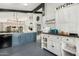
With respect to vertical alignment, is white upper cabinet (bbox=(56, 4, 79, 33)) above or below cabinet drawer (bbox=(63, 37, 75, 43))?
above

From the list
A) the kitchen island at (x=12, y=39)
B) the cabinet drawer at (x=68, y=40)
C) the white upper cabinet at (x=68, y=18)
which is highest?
the white upper cabinet at (x=68, y=18)

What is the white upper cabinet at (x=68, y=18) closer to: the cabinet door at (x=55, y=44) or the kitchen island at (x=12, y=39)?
the cabinet door at (x=55, y=44)

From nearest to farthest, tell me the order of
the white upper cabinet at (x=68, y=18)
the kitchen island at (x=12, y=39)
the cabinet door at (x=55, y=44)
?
the white upper cabinet at (x=68, y=18) → the cabinet door at (x=55, y=44) → the kitchen island at (x=12, y=39)

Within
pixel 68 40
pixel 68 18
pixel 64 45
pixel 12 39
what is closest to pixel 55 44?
pixel 64 45

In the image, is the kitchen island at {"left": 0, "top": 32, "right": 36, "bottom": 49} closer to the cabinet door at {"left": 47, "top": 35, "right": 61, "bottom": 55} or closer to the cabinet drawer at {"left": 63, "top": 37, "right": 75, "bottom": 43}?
the cabinet door at {"left": 47, "top": 35, "right": 61, "bottom": 55}

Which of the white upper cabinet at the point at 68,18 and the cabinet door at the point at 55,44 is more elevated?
the white upper cabinet at the point at 68,18

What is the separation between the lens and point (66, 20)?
12.9ft

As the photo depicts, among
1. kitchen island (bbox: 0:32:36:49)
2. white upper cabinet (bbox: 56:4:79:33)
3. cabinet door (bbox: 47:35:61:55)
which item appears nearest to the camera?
white upper cabinet (bbox: 56:4:79:33)

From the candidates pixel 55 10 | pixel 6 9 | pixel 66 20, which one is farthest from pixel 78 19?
pixel 6 9

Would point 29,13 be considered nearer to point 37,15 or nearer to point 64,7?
point 37,15

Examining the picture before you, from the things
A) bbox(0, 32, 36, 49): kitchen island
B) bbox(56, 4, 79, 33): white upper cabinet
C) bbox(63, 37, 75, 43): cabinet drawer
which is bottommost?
bbox(0, 32, 36, 49): kitchen island

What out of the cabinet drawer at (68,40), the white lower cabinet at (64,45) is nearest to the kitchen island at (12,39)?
the white lower cabinet at (64,45)

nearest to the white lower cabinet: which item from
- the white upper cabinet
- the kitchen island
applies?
the white upper cabinet

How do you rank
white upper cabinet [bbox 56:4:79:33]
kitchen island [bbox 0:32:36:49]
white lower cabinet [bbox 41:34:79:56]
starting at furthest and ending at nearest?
kitchen island [bbox 0:32:36:49]
white upper cabinet [bbox 56:4:79:33]
white lower cabinet [bbox 41:34:79:56]
